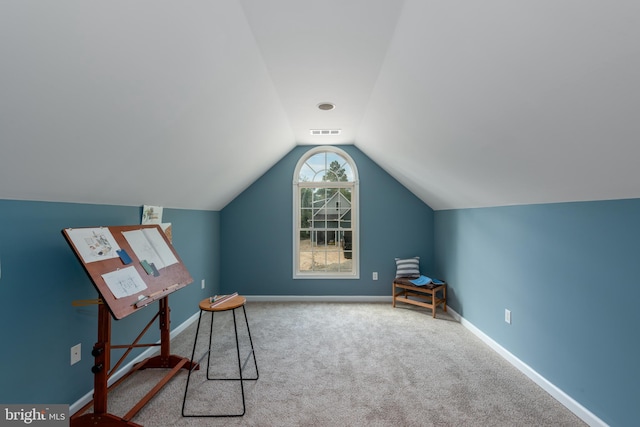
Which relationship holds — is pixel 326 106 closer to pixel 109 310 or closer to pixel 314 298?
pixel 109 310

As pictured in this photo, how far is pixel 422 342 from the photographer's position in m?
3.12

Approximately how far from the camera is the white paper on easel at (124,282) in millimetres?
1760

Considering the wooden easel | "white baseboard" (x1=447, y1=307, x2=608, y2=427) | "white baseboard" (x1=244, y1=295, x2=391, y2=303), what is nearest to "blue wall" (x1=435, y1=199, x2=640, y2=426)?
"white baseboard" (x1=447, y1=307, x2=608, y2=427)

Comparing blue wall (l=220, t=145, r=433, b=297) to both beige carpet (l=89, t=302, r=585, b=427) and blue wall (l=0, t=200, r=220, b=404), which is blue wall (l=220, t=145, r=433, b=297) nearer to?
beige carpet (l=89, t=302, r=585, b=427)

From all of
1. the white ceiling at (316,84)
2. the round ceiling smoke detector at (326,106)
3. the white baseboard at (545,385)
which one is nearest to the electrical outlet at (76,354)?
the white ceiling at (316,84)

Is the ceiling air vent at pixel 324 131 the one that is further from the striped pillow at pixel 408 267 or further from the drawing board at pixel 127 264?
the drawing board at pixel 127 264

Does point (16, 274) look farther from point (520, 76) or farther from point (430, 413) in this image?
point (520, 76)

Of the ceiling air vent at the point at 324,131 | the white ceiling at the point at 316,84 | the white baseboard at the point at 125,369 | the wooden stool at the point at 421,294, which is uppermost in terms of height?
the ceiling air vent at the point at 324,131

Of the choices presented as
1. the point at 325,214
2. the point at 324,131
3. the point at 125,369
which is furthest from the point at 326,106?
the point at 125,369

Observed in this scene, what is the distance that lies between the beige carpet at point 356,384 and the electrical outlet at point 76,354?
16.2 inches

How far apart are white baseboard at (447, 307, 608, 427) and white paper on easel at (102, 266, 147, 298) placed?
122 inches

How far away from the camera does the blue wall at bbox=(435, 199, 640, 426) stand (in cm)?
168

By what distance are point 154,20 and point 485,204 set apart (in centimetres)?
318

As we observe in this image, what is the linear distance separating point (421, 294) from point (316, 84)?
3441 mm
